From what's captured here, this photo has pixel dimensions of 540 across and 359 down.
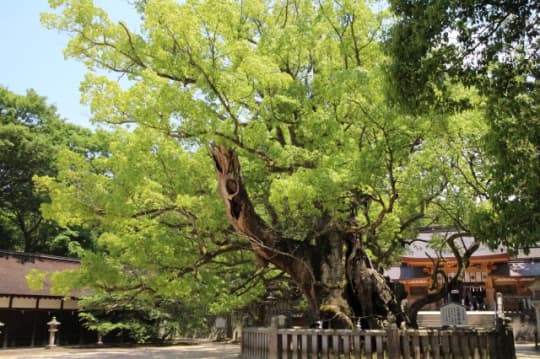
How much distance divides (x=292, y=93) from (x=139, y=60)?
3.30 m

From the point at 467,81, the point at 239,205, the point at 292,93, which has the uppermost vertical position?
the point at 292,93

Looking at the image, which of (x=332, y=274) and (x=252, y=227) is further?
(x=332, y=274)

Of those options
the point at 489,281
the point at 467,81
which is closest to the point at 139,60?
the point at 467,81

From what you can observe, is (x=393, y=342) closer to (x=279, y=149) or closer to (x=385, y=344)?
(x=385, y=344)

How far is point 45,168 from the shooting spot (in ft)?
93.6

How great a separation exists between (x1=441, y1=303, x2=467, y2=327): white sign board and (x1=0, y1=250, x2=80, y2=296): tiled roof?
16516 mm

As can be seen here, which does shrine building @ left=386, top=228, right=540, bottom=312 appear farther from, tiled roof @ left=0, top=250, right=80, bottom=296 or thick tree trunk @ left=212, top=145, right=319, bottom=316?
tiled roof @ left=0, top=250, right=80, bottom=296

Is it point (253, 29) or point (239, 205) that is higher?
point (253, 29)

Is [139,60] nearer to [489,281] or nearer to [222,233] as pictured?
[222,233]

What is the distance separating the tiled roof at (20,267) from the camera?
19.3 m

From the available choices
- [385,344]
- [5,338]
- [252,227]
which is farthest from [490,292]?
[5,338]

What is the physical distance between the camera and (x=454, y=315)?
12.5 meters

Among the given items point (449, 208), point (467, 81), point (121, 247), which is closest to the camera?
point (467, 81)

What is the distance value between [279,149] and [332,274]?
12.3 feet
